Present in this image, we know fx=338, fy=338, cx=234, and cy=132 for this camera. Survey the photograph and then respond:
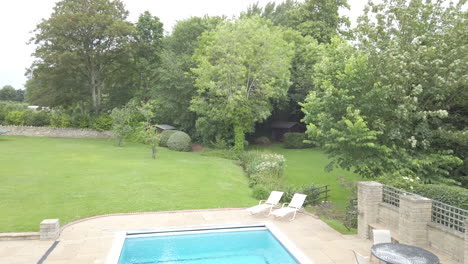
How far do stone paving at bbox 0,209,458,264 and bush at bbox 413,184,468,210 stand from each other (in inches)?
68.4

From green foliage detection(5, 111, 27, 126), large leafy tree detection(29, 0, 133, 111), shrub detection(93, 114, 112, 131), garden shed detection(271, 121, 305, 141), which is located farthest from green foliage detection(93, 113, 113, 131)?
garden shed detection(271, 121, 305, 141)

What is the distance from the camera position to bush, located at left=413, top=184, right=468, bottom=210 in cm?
903

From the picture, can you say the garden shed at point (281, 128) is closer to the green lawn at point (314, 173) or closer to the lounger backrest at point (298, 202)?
the green lawn at point (314, 173)

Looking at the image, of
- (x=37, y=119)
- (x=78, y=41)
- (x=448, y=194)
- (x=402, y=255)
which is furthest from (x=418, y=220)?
(x=37, y=119)

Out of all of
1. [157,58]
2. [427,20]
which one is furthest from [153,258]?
[157,58]

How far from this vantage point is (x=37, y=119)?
41.8 m

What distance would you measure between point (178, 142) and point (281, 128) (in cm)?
1688

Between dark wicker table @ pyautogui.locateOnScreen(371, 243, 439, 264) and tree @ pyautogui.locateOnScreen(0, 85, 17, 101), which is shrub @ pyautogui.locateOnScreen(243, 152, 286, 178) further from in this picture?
tree @ pyautogui.locateOnScreen(0, 85, 17, 101)

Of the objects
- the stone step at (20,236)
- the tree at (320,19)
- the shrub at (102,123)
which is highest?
the tree at (320,19)

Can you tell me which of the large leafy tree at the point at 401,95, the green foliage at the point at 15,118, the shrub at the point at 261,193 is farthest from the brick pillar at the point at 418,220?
the green foliage at the point at 15,118

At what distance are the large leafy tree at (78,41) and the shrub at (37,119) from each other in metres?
3.34

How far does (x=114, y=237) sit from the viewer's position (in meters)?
10.6

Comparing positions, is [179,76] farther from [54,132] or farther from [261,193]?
[261,193]

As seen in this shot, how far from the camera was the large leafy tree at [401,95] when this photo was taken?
14.1 m
